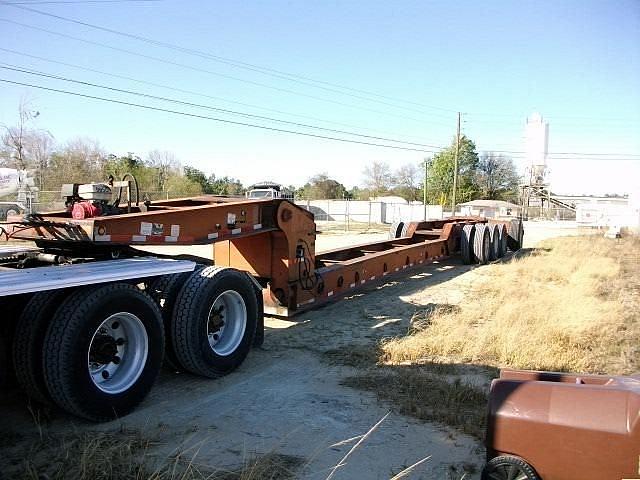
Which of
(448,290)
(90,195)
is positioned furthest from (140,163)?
(90,195)

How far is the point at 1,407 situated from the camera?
4.28 metres

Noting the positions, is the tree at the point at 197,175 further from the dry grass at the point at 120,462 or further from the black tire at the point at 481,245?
the dry grass at the point at 120,462

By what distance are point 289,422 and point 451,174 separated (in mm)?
70724

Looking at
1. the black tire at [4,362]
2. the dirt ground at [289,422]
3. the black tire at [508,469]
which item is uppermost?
the black tire at [4,362]

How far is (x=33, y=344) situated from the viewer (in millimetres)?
3734

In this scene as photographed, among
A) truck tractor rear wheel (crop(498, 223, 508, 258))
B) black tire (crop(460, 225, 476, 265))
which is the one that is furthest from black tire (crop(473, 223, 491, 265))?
truck tractor rear wheel (crop(498, 223, 508, 258))

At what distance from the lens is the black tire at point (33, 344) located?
12.3 feet

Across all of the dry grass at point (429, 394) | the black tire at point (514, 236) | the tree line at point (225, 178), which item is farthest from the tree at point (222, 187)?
the dry grass at point (429, 394)

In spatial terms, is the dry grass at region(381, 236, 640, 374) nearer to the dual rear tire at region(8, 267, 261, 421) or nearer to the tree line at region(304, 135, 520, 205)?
the dual rear tire at region(8, 267, 261, 421)

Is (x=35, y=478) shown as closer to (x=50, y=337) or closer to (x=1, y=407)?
(x=50, y=337)

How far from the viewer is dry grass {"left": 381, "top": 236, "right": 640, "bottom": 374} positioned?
567 cm

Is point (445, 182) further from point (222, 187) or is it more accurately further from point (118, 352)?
point (118, 352)

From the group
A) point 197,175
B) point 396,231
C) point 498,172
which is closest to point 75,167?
point 197,175

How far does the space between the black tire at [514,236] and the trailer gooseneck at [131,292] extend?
12.4 metres
